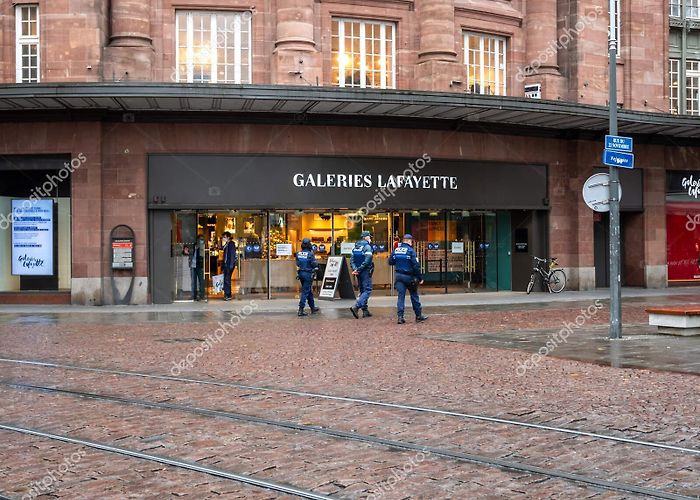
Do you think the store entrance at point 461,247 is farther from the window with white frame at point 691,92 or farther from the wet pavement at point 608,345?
the wet pavement at point 608,345

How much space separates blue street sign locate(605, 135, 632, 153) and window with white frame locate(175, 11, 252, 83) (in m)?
13.6

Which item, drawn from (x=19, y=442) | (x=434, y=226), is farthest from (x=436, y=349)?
(x=434, y=226)

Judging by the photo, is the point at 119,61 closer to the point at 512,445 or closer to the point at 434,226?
the point at 434,226

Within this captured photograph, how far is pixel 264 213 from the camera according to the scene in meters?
26.0

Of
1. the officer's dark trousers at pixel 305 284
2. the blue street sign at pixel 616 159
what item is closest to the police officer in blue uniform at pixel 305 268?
the officer's dark trousers at pixel 305 284

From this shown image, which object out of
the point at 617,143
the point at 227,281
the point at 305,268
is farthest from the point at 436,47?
the point at 617,143

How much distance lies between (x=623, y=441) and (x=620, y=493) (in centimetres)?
161

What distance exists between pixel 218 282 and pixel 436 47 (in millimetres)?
10039

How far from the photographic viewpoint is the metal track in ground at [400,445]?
246 inches

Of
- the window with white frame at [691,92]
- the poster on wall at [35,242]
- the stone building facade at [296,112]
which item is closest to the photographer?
the stone building facade at [296,112]

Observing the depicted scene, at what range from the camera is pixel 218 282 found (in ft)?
85.2

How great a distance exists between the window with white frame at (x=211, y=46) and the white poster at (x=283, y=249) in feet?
16.6

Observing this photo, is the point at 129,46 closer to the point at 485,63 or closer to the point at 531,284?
the point at 485,63

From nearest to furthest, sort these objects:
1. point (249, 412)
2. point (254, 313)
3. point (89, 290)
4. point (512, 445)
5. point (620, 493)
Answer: point (620, 493), point (512, 445), point (249, 412), point (254, 313), point (89, 290)
